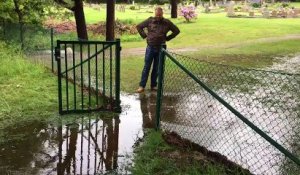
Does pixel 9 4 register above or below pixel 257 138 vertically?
above

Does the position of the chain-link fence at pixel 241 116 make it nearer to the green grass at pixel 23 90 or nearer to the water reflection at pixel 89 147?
the water reflection at pixel 89 147

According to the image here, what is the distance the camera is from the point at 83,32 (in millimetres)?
20328

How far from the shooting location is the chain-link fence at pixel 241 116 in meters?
5.82

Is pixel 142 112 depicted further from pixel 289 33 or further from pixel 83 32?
pixel 289 33

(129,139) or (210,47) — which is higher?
(210,47)

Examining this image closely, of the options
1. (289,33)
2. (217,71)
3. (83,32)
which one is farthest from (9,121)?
(289,33)

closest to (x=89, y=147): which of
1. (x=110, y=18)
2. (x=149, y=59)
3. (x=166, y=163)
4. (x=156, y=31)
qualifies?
(x=166, y=163)

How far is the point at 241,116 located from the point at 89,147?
2.48 meters

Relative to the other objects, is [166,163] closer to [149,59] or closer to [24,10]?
[149,59]

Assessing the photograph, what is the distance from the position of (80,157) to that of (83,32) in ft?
48.5

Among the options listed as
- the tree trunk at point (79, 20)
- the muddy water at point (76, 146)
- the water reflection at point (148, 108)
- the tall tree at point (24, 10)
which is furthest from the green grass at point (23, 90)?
the tree trunk at point (79, 20)

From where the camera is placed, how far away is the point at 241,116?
493cm

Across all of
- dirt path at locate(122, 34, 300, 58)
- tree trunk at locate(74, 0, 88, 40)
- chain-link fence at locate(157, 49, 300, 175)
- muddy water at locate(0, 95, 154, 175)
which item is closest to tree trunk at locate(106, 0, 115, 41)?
tree trunk at locate(74, 0, 88, 40)

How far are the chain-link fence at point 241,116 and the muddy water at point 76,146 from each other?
780mm
